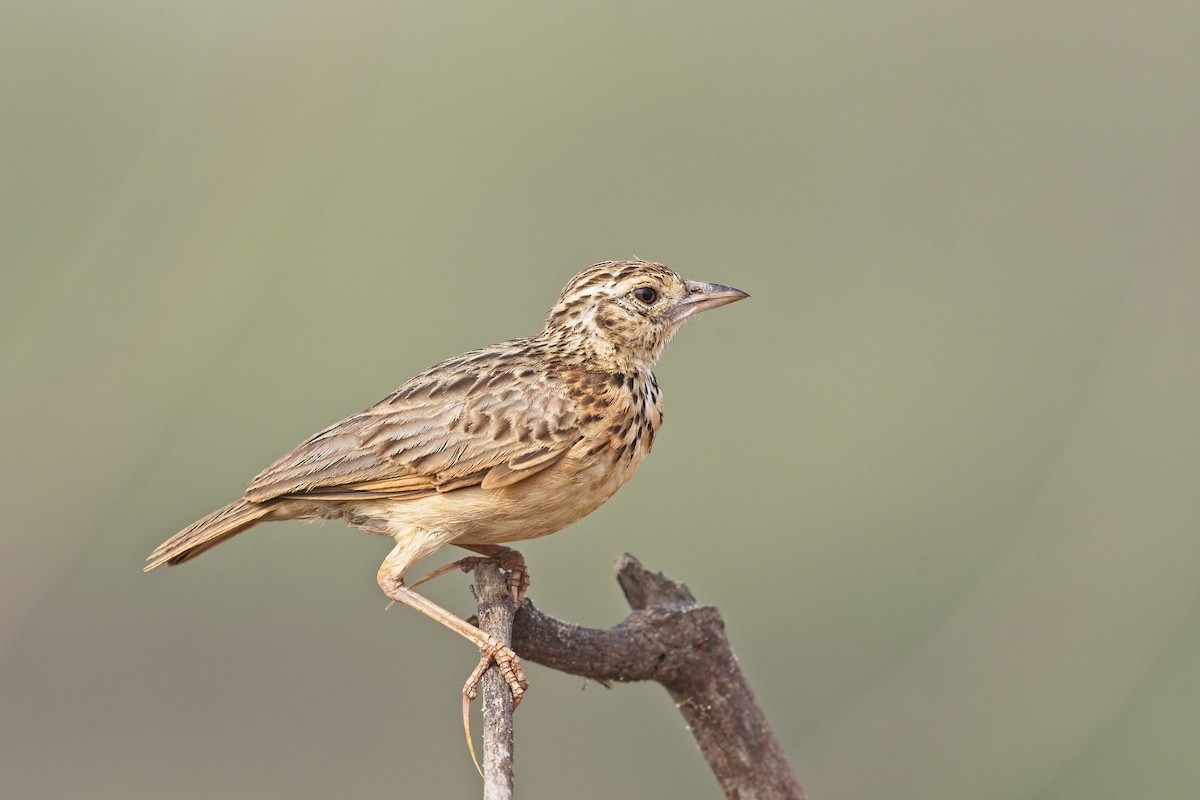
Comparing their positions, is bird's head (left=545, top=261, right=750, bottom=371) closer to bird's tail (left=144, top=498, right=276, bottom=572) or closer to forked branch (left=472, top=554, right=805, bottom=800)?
forked branch (left=472, top=554, right=805, bottom=800)

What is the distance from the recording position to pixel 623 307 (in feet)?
20.8

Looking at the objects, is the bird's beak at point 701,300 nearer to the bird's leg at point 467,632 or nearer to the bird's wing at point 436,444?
the bird's wing at point 436,444

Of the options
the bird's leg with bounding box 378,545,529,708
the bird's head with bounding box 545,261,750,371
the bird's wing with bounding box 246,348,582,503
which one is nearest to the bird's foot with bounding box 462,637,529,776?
the bird's leg with bounding box 378,545,529,708

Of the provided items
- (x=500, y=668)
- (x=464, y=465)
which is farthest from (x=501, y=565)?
(x=500, y=668)

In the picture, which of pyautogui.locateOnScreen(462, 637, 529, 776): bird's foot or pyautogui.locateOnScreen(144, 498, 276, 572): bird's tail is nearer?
pyautogui.locateOnScreen(462, 637, 529, 776): bird's foot

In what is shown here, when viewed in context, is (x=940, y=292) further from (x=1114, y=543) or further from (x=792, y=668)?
(x=792, y=668)

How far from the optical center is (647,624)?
6.21m

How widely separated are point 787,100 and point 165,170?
8.79 meters

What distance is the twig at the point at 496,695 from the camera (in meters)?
4.35

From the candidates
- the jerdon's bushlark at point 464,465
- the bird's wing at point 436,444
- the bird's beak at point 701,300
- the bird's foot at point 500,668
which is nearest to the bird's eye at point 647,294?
the bird's beak at point 701,300

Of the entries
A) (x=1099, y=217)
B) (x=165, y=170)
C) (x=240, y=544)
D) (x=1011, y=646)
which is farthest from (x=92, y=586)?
(x=1099, y=217)

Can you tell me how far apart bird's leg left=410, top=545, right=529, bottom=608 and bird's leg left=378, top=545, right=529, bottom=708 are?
0.13 metres

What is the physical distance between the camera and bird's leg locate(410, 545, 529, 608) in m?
5.92

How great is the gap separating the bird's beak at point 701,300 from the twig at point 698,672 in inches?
42.9
